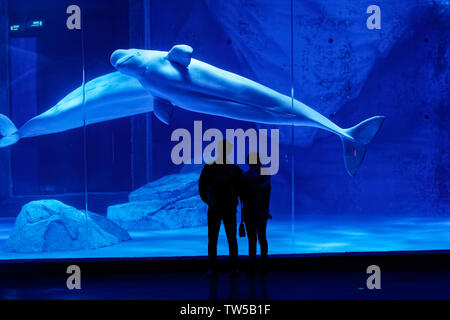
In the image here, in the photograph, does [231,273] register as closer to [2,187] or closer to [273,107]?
[273,107]

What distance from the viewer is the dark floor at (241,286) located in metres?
4.72

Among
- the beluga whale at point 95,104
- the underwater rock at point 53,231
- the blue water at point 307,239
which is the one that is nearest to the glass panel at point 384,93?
the blue water at point 307,239

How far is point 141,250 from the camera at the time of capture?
696 centimetres

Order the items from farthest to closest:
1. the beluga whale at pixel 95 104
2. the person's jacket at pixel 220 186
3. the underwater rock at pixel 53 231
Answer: the beluga whale at pixel 95 104 < the underwater rock at pixel 53 231 < the person's jacket at pixel 220 186

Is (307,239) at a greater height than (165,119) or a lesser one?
lesser

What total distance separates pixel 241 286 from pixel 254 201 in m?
1.00

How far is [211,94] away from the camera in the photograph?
6.71 m

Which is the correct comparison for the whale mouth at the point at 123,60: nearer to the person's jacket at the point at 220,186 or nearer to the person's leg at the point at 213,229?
the person's jacket at the point at 220,186

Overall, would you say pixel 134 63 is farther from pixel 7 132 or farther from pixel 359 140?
pixel 359 140

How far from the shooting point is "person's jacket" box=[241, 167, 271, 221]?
5.65m

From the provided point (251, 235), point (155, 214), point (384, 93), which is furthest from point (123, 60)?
point (384, 93)

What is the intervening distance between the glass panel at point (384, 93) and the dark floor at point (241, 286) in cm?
490

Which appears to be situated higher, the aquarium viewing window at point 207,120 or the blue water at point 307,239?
the aquarium viewing window at point 207,120
